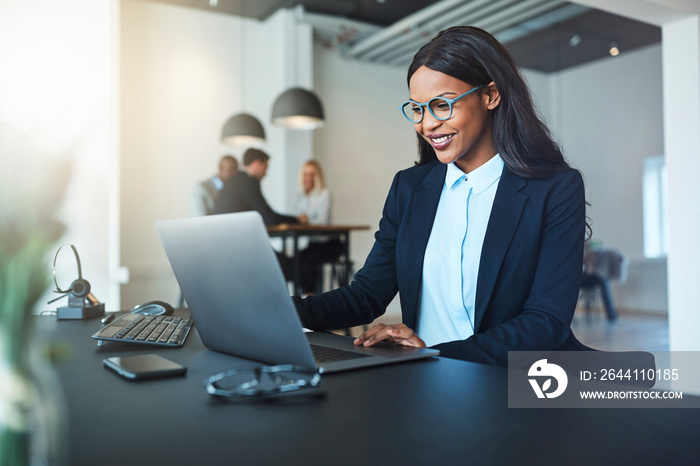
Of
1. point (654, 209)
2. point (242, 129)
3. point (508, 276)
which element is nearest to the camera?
point (508, 276)

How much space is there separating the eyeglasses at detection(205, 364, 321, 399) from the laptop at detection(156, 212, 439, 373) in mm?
31

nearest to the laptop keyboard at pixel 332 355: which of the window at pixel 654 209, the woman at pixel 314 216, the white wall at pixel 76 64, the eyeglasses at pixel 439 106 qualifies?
the eyeglasses at pixel 439 106

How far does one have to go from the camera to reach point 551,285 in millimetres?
1189

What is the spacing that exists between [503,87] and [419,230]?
14.4 inches

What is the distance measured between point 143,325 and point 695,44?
151 inches

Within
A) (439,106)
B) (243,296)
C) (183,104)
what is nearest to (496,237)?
(439,106)

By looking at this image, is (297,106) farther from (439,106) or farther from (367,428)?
(367,428)

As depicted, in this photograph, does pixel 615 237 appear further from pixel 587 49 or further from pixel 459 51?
pixel 459 51

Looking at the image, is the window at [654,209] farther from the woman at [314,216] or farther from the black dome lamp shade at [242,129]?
the black dome lamp shade at [242,129]

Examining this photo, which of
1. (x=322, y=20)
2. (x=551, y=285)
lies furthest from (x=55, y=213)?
(x=322, y=20)

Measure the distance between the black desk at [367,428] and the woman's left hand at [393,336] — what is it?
0.69 feet

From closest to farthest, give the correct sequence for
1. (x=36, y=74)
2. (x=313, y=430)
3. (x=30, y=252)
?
(x=30, y=252)
(x=313, y=430)
(x=36, y=74)

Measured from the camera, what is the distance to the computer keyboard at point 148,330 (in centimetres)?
102

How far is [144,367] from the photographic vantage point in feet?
2.59
